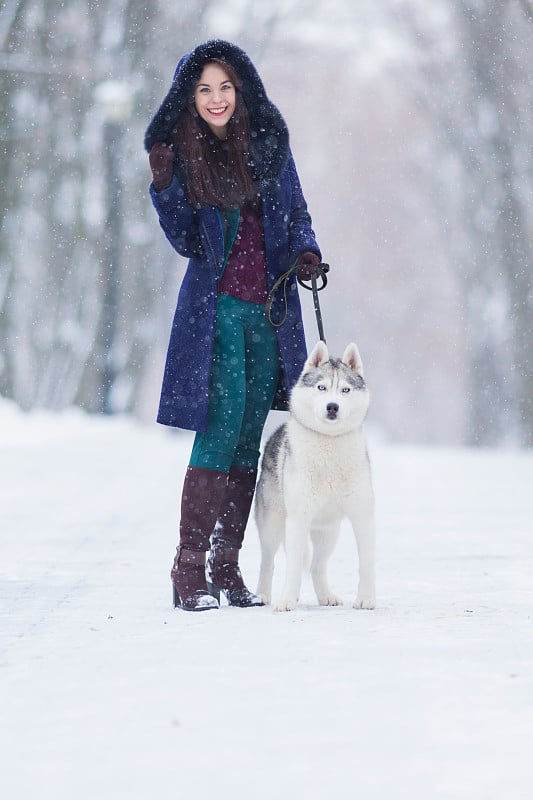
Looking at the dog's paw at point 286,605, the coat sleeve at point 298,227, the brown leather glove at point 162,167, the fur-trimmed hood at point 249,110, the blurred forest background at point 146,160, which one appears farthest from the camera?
the blurred forest background at point 146,160

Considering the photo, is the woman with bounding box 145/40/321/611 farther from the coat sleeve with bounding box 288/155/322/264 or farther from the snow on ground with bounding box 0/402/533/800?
the snow on ground with bounding box 0/402/533/800

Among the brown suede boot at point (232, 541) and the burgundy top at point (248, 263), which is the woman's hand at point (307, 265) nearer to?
the burgundy top at point (248, 263)

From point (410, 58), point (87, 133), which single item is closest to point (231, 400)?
point (87, 133)

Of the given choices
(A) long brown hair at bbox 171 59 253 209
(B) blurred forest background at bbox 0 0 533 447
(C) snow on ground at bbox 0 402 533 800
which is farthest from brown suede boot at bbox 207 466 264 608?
(B) blurred forest background at bbox 0 0 533 447

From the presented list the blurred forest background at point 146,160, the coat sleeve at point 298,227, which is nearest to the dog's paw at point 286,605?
the coat sleeve at point 298,227

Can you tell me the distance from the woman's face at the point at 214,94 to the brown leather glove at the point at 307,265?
643mm

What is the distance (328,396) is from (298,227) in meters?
0.81

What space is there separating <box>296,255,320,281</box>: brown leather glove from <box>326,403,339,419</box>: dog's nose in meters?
0.59

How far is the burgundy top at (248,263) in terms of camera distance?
546cm

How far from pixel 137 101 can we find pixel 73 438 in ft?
27.8

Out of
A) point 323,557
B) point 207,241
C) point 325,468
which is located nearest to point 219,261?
point 207,241

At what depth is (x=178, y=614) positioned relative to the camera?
5090mm

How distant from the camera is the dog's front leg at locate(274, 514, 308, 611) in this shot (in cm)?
518

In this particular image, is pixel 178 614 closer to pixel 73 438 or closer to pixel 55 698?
pixel 55 698
